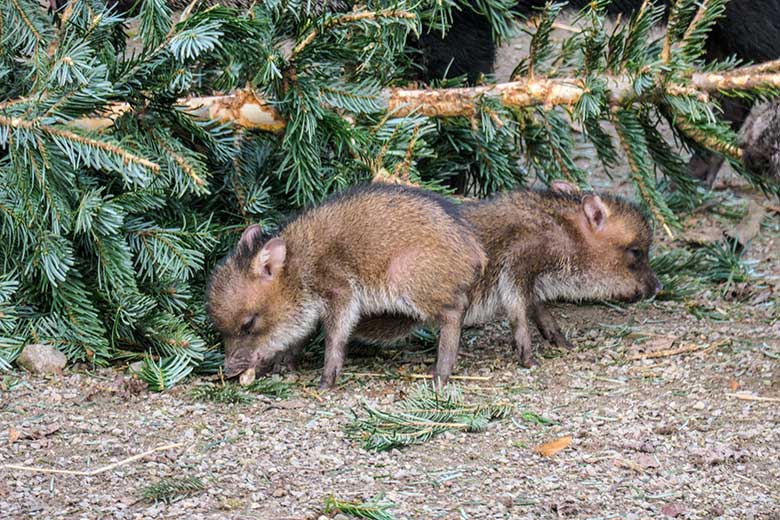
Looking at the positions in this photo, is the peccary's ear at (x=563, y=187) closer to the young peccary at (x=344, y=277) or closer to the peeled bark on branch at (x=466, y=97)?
the peeled bark on branch at (x=466, y=97)

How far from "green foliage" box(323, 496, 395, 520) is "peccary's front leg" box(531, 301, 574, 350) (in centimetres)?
175

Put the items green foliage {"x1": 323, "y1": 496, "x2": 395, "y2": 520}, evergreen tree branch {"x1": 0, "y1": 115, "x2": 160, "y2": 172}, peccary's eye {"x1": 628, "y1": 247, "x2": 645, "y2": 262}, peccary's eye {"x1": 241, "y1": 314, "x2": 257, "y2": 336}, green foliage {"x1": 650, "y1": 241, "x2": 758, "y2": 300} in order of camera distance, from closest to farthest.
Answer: green foliage {"x1": 323, "y1": 496, "x2": 395, "y2": 520} < evergreen tree branch {"x1": 0, "y1": 115, "x2": 160, "y2": 172} < peccary's eye {"x1": 241, "y1": 314, "x2": 257, "y2": 336} < peccary's eye {"x1": 628, "y1": 247, "x2": 645, "y2": 262} < green foliage {"x1": 650, "y1": 241, "x2": 758, "y2": 300}

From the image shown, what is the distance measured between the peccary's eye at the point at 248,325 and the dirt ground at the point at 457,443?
26cm

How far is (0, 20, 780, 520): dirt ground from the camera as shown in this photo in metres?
2.96

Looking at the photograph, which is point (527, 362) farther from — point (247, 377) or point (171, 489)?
point (171, 489)

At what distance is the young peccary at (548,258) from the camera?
4.27 metres

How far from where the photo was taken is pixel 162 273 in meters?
4.10

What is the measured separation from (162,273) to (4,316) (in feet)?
1.84

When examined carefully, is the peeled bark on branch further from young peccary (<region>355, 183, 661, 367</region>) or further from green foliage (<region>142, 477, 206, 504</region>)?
green foliage (<region>142, 477, 206, 504</region>)

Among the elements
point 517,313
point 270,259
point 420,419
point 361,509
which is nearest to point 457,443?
point 420,419

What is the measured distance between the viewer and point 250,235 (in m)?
4.12

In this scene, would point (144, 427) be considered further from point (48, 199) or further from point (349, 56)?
point (349, 56)

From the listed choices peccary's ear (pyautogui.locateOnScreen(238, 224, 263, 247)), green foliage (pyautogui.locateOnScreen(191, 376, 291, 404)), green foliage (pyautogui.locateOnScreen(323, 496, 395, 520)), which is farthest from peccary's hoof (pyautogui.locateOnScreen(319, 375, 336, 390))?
green foliage (pyautogui.locateOnScreen(323, 496, 395, 520))

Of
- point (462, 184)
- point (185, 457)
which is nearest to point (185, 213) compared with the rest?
point (185, 457)
